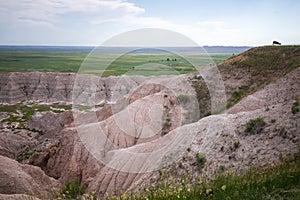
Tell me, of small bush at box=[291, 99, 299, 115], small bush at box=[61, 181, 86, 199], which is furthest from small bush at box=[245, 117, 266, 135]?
small bush at box=[61, 181, 86, 199]

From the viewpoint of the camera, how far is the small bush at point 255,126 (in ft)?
40.7

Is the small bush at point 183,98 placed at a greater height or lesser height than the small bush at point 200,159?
greater

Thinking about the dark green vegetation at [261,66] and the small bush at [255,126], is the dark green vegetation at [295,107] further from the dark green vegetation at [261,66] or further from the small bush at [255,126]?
the dark green vegetation at [261,66]

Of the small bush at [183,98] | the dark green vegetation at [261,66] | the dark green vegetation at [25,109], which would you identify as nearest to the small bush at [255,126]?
the dark green vegetation at [261,66]

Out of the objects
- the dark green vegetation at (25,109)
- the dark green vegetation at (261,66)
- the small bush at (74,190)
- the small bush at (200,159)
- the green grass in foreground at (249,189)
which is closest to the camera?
the green grass in foreground at (249,189)

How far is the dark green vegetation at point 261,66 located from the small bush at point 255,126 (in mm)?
10379

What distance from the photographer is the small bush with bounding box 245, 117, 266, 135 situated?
1241cm

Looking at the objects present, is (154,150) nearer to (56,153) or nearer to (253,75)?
(56,153)

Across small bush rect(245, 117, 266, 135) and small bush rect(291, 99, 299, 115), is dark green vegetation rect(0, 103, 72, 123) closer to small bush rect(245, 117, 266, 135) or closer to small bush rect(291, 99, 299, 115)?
small bush rect(245, 117, 266, 135)

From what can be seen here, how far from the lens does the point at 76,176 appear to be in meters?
21.6

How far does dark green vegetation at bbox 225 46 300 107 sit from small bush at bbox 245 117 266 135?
34.1ft

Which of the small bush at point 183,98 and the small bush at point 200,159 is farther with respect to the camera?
the small bush at point 183,98

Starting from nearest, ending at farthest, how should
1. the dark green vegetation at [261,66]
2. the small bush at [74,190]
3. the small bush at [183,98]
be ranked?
the small bush at [74,190] < the small bush at [183,98] < the dark green vegetation at [261,66]

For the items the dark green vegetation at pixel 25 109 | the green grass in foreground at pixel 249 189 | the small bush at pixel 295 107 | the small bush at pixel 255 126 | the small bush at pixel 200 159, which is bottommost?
the dark green vegetation at pixel 25 109
